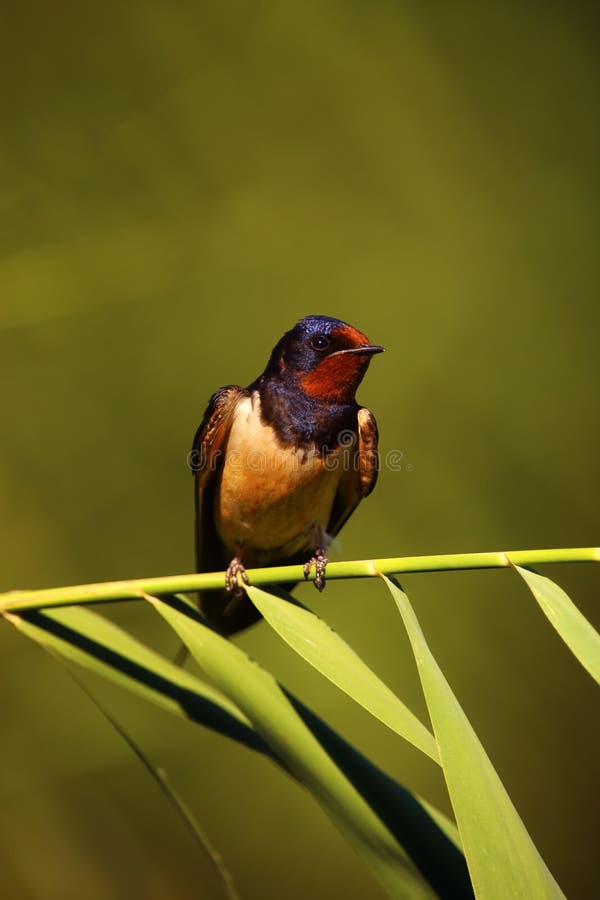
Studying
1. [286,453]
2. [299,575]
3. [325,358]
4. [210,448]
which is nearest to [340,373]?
[325,358]

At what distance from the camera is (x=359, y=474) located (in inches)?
78.4

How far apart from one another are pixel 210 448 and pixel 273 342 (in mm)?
724

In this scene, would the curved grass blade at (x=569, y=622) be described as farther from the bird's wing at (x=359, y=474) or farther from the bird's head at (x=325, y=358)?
the bird's wing at (x=359, y=474)

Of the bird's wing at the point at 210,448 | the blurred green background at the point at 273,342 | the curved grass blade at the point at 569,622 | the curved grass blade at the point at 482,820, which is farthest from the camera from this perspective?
the blurred green background at the point at 273,342

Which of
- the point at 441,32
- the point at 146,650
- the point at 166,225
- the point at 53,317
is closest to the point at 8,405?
the point at 53,317

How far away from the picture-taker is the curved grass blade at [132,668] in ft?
3.73

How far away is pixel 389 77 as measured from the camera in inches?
113

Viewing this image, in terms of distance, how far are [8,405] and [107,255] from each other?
0.60 meters

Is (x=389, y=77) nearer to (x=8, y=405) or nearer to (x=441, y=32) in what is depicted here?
(x=441, y=32)

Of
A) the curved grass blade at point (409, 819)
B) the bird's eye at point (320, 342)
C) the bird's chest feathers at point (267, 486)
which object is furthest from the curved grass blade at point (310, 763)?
the bird's eye at point (320, 342)

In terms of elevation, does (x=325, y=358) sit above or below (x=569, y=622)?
above

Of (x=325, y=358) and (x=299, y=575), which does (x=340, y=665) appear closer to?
(x=299, y=575)

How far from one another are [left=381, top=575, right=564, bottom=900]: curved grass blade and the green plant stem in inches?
5.5

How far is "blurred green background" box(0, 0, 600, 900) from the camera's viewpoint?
255cm
